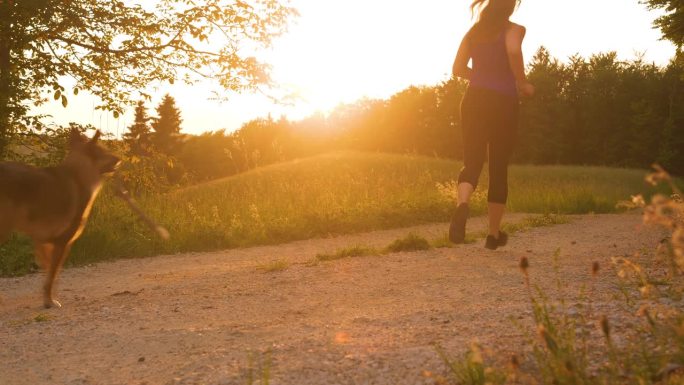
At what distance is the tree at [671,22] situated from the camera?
13836 mm

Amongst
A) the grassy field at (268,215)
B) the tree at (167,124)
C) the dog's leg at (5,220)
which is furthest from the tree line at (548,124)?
the dog's leg at (5,220)

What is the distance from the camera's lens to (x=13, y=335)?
424 cm

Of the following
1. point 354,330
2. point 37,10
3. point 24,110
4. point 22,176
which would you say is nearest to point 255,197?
point 24,110

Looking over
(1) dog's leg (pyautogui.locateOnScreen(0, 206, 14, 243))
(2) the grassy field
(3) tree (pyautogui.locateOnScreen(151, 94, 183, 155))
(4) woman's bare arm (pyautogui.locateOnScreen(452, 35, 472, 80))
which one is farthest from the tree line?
(1) dog's leg (pyautogui.locateOnScreen(0, 206, 14, 243))

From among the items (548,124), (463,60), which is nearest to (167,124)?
(548,124)

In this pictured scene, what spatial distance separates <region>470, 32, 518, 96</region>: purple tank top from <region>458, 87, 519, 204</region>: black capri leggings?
0.08m

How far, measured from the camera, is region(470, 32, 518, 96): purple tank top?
6258mm

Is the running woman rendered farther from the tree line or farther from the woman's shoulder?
the tree line

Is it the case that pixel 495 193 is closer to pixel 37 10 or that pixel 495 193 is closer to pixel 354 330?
pixel 354 330

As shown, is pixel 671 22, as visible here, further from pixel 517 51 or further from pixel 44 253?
pixel 44 253

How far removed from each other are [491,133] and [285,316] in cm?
327

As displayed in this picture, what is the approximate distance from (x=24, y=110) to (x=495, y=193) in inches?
285

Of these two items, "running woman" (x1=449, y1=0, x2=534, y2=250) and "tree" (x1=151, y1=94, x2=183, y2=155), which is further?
"tree" (x1=151, y1=94, x2=183, y2=155)

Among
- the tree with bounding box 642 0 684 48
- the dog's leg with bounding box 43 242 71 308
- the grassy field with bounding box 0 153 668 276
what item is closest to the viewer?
the dog's leg with bounding box 43 242 71 308
